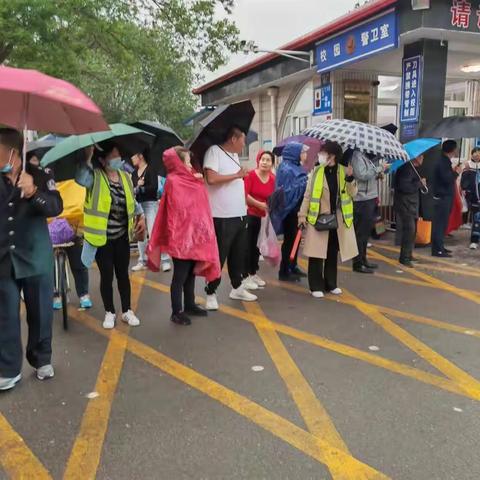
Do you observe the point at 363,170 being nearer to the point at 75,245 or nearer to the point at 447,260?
the point at 447,260

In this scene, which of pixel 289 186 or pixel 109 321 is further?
pixel 289 186

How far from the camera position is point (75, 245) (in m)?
4.89

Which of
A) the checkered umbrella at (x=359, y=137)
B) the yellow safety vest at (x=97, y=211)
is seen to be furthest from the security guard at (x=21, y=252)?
the checkered umbrella at (x=359, y=137)

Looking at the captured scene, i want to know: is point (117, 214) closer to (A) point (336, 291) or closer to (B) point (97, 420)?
(B) point (97, 420)

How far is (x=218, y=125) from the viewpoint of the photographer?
4637mm

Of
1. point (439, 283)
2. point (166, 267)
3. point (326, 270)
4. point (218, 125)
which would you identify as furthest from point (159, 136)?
point (439, 283)

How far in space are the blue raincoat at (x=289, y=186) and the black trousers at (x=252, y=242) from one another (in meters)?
0.19

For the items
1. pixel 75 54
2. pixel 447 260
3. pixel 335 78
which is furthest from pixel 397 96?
pixel 75 54

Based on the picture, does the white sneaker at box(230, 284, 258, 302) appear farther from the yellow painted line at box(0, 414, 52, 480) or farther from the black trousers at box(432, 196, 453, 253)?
the black trousers at box(432, 196, 453, 253)

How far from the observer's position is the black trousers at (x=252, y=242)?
5723 millimetres

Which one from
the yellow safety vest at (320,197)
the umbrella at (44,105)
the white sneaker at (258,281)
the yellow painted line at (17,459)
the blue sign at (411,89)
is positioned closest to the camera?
the yellow painted line at (17,459)

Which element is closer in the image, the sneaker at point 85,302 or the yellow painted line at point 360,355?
the yellow painted line at point 360,355

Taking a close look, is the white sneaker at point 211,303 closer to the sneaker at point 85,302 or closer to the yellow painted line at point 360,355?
the yellow painted line at point 360,355

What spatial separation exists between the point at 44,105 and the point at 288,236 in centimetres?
337
